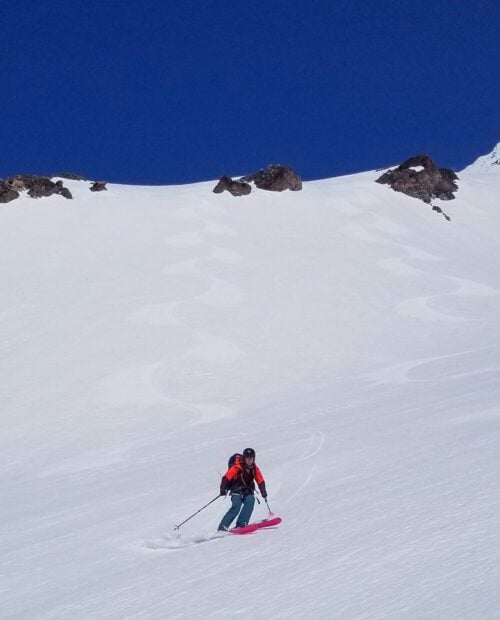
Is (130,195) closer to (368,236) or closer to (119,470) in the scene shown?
(368,236)

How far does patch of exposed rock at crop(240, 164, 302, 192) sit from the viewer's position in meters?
48.5

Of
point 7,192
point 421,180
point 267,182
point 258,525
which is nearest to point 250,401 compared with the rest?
point 258,525

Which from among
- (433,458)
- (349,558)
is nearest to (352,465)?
(433,458)

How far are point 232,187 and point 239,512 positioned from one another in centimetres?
3884

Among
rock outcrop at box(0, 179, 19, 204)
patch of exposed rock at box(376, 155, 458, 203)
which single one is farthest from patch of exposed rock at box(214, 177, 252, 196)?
rock outcrop at box(0, 179, 19, 204)

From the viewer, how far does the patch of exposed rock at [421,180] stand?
52938mm

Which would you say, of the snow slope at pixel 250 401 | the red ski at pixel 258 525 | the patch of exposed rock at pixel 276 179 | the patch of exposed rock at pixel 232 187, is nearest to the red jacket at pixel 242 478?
the red ski at pixel 258 525

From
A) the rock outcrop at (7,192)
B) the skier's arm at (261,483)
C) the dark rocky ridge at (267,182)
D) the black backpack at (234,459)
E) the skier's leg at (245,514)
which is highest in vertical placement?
→ the dark rocky ridge at (267,182)

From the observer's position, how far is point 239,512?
10.2 m

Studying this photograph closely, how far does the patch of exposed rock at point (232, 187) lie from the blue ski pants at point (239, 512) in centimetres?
3830

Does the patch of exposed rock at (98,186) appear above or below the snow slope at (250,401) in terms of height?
above

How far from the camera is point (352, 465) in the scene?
1277 cm

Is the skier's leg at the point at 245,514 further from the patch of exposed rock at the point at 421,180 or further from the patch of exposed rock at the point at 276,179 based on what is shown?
the patch of exposed rock at the point at 421,180

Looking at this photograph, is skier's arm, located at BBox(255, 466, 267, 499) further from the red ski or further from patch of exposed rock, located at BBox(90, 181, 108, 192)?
patch of exposed rock, located at BBox(90, 181, 108, 192)
